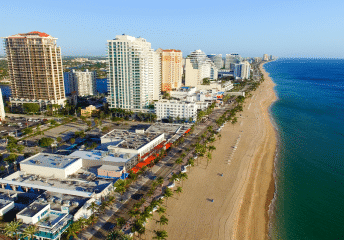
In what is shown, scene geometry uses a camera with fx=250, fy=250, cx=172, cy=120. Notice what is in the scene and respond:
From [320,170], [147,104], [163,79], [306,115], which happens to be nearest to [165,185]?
[320,170]

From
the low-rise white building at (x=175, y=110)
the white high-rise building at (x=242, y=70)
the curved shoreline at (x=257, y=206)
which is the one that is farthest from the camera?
the white high-rise building at (x=242, y=70)

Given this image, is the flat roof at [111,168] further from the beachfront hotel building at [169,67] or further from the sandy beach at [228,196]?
the beachfront hotel building at [169,67]

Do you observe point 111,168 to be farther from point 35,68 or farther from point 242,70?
point 242,70

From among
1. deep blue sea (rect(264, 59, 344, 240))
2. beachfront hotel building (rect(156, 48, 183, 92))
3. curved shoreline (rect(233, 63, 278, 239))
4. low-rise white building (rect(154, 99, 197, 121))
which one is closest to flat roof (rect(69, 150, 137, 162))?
curved shoreline (rect(233, 63, 278, 239))

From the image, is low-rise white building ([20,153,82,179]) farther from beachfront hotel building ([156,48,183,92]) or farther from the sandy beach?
beachfront hotel building ([156,48,183,92])

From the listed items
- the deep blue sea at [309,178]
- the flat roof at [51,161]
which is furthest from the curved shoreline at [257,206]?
the flat roof at [51,161]

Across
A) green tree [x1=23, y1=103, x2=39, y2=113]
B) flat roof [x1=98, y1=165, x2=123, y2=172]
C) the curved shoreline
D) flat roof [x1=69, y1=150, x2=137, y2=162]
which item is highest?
green tree [x1=23, y1=103, x2=39, y2=113]

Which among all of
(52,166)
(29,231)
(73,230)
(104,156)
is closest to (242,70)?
(104,156)

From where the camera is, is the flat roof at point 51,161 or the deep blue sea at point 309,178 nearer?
the deep blue sea at point 309,178
